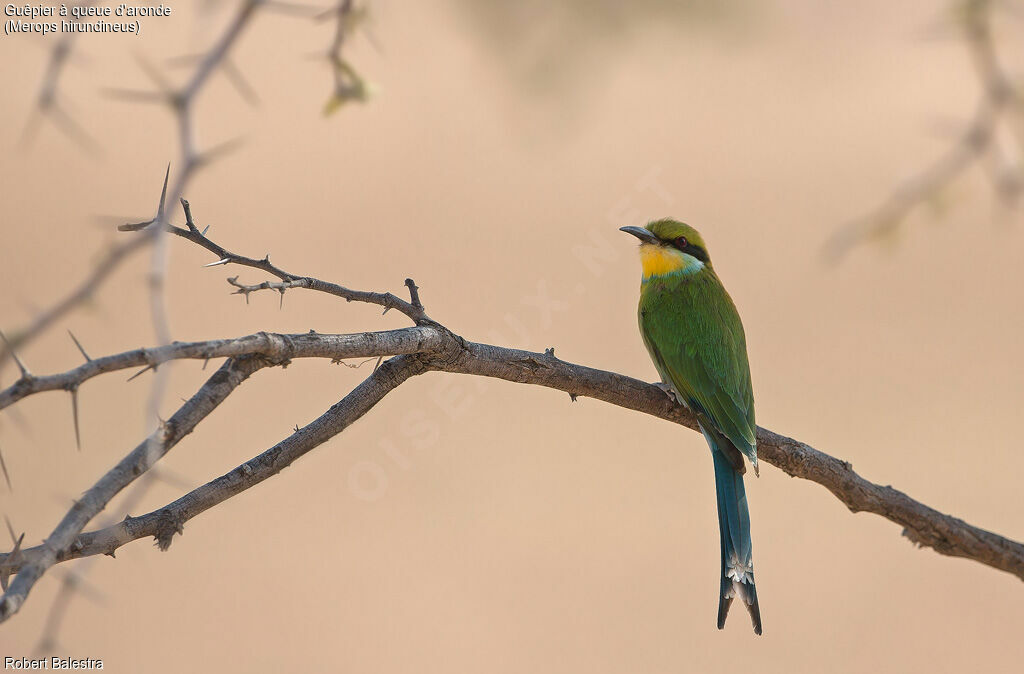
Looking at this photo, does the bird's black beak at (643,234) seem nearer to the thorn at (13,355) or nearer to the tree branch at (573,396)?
the tree branch at (573,396)

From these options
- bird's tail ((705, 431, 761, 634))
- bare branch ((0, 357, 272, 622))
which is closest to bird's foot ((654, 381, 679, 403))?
bird's tail ((705, 431, 761, 634))

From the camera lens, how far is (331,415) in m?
1.61

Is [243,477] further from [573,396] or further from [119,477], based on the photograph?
[573,396]

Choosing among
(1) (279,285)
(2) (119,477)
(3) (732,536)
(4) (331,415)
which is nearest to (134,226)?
(1) (279,285)

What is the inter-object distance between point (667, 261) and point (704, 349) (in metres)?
0.48

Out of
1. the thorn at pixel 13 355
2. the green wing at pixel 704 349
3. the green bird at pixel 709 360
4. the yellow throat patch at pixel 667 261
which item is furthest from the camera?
the yellow throat patch at pixel 667 261

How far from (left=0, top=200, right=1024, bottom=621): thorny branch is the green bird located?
9 cm

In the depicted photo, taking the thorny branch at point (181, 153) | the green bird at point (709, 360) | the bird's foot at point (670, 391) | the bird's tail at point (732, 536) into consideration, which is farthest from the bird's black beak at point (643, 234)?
the thorny branch at point (181, 153)

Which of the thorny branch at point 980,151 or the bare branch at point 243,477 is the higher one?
the thorny branch at point 980,151

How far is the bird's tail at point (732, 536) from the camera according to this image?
2.09m

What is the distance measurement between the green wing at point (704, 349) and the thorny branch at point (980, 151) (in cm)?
49

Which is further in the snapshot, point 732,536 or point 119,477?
point 732,536

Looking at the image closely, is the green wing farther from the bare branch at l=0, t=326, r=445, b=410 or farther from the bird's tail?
the bare branch at l=0, t=326, r=445, b=410

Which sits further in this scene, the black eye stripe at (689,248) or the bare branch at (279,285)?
the black eye stripe at (689,248)
